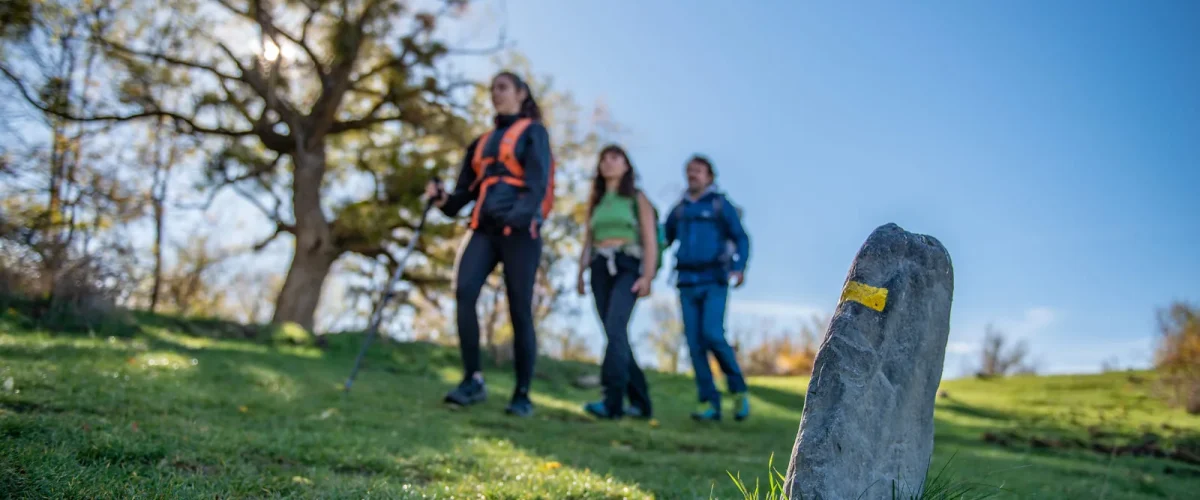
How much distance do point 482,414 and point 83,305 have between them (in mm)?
6471

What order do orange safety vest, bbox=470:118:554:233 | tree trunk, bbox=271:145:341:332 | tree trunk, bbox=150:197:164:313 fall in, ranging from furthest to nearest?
1. tree trunk, bbox=150:197:164:313
2. tree trunk, bbox=271:145:341:332
3. orange safety vest, bbox=470:118:554:233

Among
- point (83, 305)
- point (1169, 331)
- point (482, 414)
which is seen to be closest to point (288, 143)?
point (83, 305)

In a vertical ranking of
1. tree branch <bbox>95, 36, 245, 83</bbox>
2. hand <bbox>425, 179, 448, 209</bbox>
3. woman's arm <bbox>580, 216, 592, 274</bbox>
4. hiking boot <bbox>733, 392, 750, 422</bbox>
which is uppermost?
tree branch <bbox>95, 36, 245, 83</bbox>

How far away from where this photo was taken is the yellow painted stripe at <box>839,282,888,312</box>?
6.79 feet

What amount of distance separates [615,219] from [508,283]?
127 cm

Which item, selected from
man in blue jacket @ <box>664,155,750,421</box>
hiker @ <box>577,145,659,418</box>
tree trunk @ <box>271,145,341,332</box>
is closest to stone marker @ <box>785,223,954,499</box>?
hiker @ <box>577,145,659,418</box>

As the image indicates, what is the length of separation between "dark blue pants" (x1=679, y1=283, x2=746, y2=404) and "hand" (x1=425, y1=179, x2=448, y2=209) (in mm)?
2412

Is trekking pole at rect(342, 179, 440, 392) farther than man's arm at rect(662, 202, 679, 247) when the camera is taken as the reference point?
No

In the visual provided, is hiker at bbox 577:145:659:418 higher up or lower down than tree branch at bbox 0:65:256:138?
lower down

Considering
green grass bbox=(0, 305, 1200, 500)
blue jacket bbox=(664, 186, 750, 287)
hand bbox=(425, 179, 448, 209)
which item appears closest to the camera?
green grass bbox=(0, 305, 1200, 500)

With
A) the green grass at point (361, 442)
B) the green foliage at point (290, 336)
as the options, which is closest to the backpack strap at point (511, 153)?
the green grass at point (361, 442)

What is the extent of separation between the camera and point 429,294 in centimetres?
2016

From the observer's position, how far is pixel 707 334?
20.8 feet

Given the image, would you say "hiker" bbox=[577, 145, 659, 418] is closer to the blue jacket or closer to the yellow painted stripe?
the blue jacket
